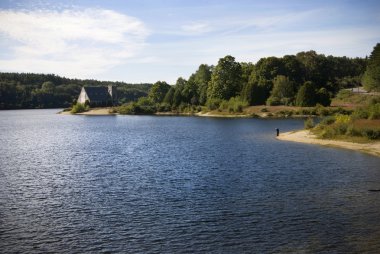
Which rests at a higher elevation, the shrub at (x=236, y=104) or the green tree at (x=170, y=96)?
the green tree at (x=170, y=96)

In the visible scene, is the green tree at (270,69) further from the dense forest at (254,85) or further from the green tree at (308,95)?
the green tree at (308,95)

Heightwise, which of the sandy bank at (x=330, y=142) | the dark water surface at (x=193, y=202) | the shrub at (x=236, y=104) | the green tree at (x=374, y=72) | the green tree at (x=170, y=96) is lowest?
the dark water surface at (x=193, y=202)

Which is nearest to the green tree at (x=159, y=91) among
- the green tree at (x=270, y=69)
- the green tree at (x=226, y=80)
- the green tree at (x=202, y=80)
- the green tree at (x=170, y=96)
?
the green tree at (x=170, y=96)

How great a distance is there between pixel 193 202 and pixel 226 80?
12142 cm

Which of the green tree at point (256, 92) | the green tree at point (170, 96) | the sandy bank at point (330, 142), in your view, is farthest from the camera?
the green tree at point (170, 96)

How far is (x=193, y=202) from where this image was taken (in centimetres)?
2953

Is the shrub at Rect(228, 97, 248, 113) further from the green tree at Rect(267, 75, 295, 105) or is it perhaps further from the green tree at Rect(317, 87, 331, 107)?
the green tree at Rect(317, 87, 331, 107)

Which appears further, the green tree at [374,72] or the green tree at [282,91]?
the green tree at [282,91]

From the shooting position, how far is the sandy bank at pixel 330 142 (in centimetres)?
5019

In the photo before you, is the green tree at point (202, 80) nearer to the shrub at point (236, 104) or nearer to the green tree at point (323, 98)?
the shrub at point (236, 104)

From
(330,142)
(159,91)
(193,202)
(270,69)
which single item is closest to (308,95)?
(270,69)

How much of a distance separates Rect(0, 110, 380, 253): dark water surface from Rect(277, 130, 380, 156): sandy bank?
248 centimetres

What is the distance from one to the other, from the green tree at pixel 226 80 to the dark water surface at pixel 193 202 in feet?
311

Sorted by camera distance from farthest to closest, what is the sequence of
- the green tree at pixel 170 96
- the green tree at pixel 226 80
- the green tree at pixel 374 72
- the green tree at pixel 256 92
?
the green tree at pixel 170 96
the green tree at pixel 226 80
the green tree at pixel 256 92
the green tree at pixel 374 72
